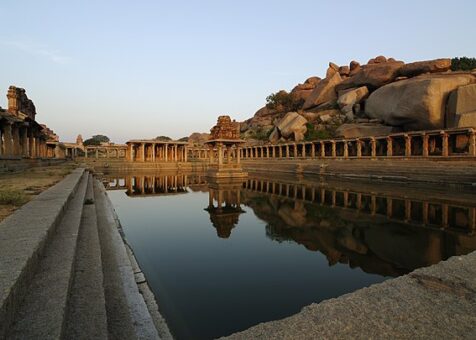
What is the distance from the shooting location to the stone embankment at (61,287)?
2426mm

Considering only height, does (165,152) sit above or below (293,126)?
below

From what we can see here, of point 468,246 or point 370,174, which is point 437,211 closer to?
point 468,246

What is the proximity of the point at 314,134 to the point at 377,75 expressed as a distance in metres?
14.7

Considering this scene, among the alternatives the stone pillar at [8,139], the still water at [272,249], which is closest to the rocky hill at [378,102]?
the still water at [272,249]

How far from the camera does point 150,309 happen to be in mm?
4660

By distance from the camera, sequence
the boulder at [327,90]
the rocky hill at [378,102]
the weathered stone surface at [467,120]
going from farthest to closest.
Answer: the boulder at [327,90], the rocky hill at [378,102], the weathered stone surface at [467,120]

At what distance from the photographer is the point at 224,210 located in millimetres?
15273

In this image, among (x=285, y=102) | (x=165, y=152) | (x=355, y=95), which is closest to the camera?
(x=165, y=152)

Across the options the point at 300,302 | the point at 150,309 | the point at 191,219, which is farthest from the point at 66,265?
the point at 191,219

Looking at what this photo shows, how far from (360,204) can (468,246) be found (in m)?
→ 7.32

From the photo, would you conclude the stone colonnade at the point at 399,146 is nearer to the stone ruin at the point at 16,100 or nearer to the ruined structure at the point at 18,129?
the ruined structure at the point at 18,129

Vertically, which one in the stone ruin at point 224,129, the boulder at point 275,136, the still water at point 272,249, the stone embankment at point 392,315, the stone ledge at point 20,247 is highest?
the boulder at point 275,136

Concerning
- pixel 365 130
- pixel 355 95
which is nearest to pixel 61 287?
pixel 365 130

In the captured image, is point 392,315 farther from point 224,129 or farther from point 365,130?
point 365,130
